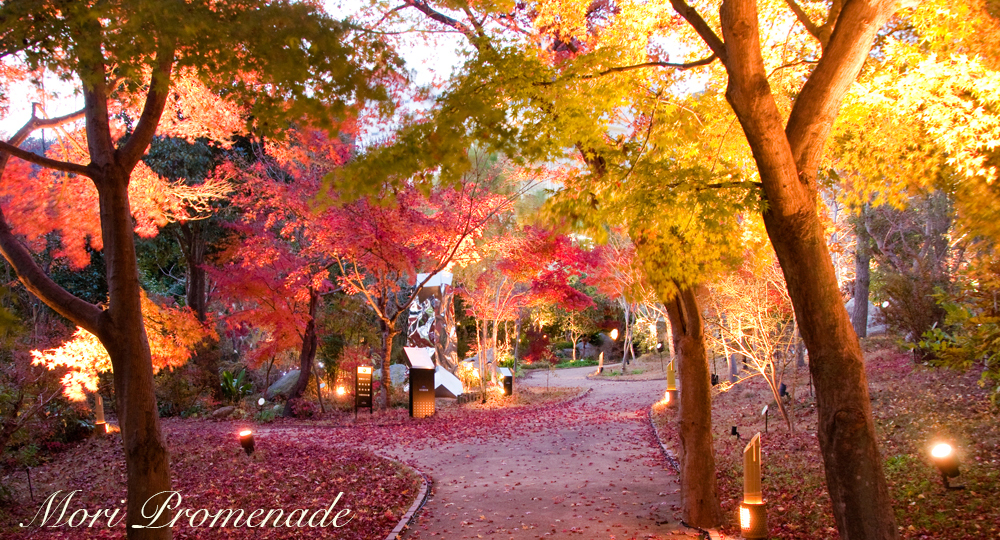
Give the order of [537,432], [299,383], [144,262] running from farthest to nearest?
[144,262] < [299,383] < [537,432]

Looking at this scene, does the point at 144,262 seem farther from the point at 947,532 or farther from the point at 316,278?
the point at 947,532

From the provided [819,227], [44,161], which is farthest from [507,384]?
[819,227]

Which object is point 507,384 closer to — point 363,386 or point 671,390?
point 363,386

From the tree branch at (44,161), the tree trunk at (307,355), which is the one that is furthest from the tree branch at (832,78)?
the tree trunk at (307,355)

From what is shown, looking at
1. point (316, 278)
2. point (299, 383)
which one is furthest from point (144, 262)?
point (316, 278)

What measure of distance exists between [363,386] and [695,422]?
11.2 m

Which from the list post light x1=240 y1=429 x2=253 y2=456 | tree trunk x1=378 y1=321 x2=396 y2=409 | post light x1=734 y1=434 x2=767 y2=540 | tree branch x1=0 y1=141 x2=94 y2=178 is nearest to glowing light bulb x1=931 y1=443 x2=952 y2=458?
post light x1=734 y1=434 x2=767 y2=540

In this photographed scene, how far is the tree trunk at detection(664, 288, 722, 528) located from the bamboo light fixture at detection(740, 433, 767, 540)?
712 millimetres

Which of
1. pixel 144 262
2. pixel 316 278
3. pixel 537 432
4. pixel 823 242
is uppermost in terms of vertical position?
pixel 144 262

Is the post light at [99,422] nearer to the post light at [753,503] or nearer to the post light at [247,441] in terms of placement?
the post light at [247,441]

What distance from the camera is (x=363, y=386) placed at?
1591 cm

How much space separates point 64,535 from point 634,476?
687 cm

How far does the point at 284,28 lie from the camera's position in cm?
430

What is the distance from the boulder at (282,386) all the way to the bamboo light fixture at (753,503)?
15954 mm
